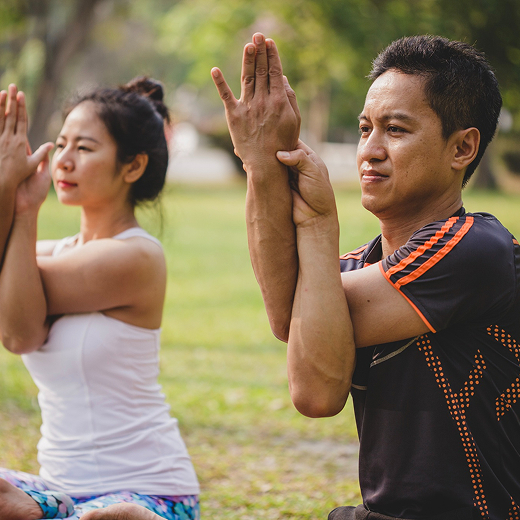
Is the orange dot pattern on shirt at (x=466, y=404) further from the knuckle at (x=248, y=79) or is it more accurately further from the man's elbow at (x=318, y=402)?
the knuckle at (x=248, y=79)

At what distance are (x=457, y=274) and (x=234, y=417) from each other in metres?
3.56

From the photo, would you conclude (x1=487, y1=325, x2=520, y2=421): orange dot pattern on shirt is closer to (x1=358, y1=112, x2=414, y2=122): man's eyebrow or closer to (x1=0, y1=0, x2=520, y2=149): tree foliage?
(x1=358, y1=112, x2=414, y2=122): man's eyebrow

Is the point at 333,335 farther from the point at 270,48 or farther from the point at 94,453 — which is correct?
the point at 94,453

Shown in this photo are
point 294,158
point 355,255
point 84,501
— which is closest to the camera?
point 294,158

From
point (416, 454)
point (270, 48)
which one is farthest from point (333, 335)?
point (270, 48)

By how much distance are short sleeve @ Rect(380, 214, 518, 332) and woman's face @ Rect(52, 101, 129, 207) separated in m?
1.52

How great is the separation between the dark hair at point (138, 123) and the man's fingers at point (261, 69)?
122 centimetres

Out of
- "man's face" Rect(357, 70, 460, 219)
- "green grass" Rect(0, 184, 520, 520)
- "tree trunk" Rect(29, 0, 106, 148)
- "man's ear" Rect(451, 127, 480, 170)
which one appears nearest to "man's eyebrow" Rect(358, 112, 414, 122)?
"man's face" Rect(357, 70, 460, 219)

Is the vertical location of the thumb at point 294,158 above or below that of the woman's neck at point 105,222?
above

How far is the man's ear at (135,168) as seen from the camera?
118 inches

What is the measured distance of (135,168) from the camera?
9.94ft

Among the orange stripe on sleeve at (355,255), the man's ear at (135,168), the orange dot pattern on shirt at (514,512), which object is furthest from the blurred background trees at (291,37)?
the orange dot pattern on shirt at (514,512)

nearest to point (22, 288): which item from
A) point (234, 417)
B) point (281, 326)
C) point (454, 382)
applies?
point (281, 326)

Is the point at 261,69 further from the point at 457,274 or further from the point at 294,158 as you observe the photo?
the point at 457,274
